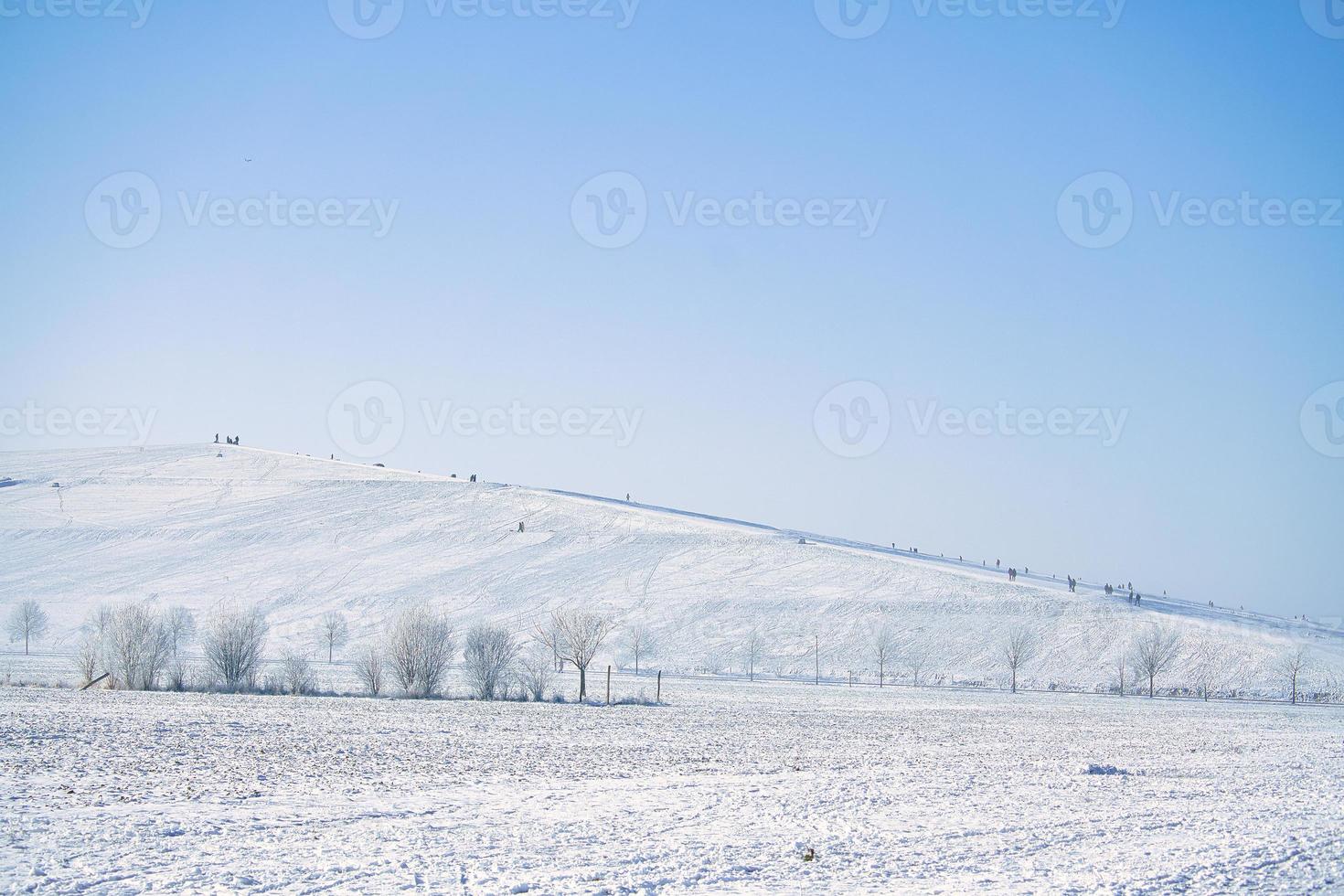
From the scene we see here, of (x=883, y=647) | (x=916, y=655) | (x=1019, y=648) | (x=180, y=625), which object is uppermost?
(x=180, y=625)

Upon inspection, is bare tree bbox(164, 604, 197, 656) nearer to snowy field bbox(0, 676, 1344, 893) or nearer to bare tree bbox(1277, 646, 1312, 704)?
snowy field bbox(0, 676, 1344, 893)

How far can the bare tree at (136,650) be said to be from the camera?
4522cm

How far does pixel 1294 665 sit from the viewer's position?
67125mm

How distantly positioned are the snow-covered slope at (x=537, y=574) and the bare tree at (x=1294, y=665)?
0.91m

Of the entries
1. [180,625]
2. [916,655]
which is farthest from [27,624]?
[916,655]

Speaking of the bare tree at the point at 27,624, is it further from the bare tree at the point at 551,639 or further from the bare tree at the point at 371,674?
the bare tree at the point at 371,674

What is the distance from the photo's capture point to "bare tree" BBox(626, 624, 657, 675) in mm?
71938

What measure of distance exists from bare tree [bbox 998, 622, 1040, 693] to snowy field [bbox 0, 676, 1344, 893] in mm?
36186

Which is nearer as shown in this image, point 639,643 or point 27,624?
point 27,624

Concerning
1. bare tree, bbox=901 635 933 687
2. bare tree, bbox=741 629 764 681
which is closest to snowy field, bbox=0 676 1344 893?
bare tree, bbox=741 629 764 681

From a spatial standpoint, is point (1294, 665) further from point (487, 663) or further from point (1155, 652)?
point (487, 663)

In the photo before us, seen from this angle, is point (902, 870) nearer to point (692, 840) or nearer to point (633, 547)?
point (692, 840)

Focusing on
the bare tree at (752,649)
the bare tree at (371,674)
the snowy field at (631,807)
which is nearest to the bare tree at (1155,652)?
the bare tree at (752,649)

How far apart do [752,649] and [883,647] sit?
8988 millimetres
